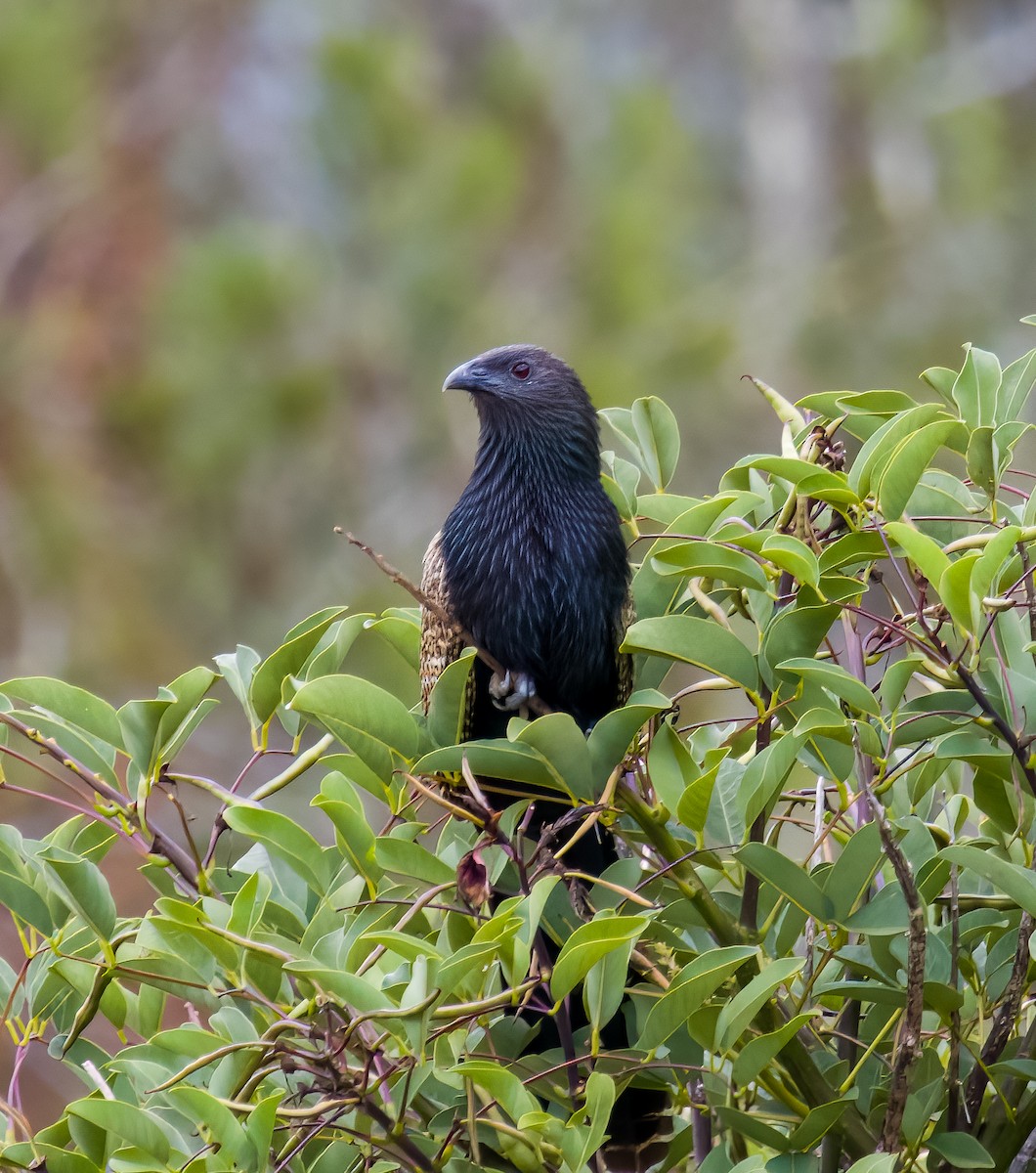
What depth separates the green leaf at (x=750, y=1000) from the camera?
26.1 inches

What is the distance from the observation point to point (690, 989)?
2.20ft

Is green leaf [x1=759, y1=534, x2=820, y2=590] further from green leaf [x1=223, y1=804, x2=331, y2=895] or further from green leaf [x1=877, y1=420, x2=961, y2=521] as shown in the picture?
green leaf [x1=223, y1=804, x2=331, y2=895]

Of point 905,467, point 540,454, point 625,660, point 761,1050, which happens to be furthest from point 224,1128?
point 540,454

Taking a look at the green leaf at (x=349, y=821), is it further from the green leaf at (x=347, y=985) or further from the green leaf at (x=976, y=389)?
the green leaf at (x=976, y=389)

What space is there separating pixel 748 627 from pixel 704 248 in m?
2.29

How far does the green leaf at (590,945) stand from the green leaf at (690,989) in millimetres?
44

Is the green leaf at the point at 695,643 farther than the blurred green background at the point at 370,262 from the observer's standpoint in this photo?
No

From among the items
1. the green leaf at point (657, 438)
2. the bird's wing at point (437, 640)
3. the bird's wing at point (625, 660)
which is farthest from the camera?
the bird's wing at point (625, 660)

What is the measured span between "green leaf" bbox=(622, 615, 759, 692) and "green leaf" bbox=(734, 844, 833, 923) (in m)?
0.10

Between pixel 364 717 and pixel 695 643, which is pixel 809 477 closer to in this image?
pixel 695 643

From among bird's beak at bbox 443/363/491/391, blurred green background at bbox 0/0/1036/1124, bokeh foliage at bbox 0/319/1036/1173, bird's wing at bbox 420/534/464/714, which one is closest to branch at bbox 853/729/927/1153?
bokeh foliage at bbox 0/319/1036/1173

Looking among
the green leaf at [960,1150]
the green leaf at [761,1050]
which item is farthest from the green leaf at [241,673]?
the green leaf at [960,1150]

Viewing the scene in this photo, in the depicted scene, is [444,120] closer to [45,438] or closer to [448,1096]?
[45,438]

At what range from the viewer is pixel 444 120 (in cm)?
437
